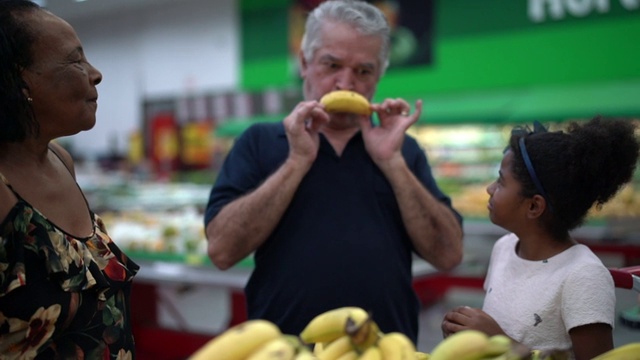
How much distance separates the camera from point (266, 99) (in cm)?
912

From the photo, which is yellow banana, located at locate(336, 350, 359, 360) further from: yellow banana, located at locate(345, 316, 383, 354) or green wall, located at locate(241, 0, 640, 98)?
green wall, located at locate(241, 0, 640, 98)

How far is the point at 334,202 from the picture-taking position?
6.86 feet

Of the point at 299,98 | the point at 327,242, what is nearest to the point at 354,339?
the point at 327,242

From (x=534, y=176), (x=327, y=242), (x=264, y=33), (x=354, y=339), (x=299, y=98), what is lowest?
(x=299, y=98)

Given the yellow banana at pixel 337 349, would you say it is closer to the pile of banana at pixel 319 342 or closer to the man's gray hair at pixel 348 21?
the pile of banana at pixel 319 342

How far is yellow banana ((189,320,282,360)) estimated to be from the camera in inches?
41.8

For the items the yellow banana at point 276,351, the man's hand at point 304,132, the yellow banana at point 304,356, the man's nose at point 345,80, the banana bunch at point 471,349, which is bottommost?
the banana bunch at point 471,349

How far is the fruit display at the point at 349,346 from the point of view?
42.0 inches

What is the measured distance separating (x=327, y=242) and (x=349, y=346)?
837 millimetres

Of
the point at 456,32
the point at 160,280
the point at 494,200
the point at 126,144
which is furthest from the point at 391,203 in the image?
the point at 126,144

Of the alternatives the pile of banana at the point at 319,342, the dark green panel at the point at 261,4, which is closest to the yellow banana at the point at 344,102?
the pile of banana at the point at 319,342

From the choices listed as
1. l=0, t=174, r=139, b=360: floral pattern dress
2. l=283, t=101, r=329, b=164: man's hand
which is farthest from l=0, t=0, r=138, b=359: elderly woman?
l=283, t=101, r=329, b=164: man's hand

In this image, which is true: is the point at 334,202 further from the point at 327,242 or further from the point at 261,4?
the point at 261,4

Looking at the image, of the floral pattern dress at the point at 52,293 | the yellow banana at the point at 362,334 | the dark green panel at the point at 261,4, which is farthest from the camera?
the dark green panel at the point at 261,4
